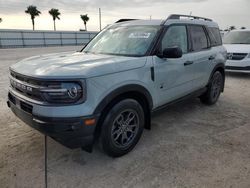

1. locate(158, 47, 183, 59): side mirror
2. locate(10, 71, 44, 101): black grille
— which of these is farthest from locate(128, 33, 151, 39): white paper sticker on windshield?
locate(10, 71, 44, 101): black grille

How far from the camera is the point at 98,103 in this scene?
2.57 m

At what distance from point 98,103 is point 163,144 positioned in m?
1.42

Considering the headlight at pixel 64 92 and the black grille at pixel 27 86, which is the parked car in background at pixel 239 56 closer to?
the headlight at pixel 64 92

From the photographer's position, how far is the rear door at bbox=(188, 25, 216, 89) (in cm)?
423

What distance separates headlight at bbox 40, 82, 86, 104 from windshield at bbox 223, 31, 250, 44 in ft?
28.6

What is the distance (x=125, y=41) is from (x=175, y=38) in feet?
2.87

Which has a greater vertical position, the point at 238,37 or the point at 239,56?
the point at 238,37

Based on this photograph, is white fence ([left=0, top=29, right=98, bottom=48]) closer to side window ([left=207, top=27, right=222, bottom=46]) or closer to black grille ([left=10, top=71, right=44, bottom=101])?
side window ([left=207, top=27, right=222, bottom=46])

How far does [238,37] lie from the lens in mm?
9438

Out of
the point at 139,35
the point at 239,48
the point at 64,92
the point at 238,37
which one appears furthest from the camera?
the point at 238,37

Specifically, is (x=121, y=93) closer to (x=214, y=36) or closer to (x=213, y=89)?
(x=213, y=89)

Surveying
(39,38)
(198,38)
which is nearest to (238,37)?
(198,38)

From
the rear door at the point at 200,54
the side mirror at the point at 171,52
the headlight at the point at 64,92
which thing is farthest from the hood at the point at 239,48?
the headlight at the point at 64,92

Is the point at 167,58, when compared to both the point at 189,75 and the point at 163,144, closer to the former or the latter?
the point at 189,75
